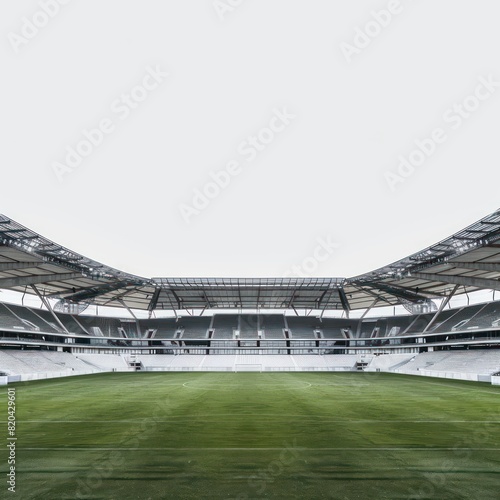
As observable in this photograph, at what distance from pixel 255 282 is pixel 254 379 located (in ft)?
67.7

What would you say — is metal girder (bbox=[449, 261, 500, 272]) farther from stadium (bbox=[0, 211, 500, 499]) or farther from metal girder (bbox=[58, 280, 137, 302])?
metal girder (bbox=[58, 280, 137, 302])

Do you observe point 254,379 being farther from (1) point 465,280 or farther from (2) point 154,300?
(2) point 154,300

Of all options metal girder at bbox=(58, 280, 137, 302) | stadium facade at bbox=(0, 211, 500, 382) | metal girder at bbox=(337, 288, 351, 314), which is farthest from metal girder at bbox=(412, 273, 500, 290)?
metal girder at bbox=(58, 280, 137, 302)

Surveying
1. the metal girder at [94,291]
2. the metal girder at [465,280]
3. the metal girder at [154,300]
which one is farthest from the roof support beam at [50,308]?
the metal girder at [465,280]

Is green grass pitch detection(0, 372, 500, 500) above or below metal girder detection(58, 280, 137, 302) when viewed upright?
below

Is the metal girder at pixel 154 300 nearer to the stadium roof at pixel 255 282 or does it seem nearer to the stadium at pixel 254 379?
the stadium roof at pixel 255 282

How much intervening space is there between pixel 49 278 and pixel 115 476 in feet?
152

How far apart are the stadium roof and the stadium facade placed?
0.23 meters

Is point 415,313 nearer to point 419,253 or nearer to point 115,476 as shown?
point 419,253

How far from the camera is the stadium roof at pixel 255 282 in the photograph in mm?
38906

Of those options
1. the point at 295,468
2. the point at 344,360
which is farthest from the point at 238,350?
the point at 295,468

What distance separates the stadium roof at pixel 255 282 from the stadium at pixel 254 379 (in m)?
0.31

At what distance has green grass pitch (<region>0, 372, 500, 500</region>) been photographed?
873 cm

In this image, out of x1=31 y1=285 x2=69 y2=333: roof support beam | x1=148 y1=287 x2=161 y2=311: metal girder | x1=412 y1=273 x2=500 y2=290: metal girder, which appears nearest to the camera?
x1=412 y1=273 x2=500 y2=290: metal girder
